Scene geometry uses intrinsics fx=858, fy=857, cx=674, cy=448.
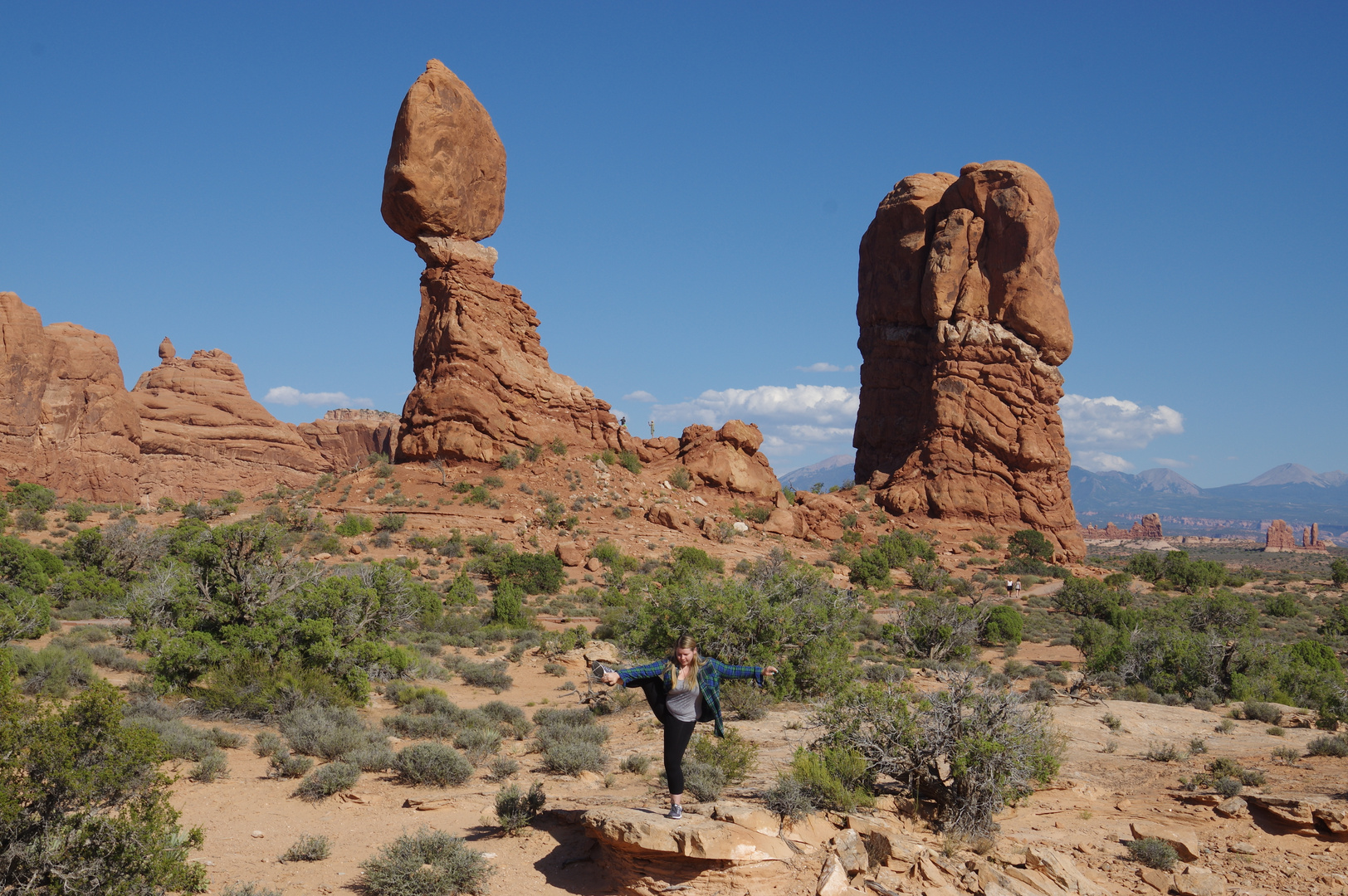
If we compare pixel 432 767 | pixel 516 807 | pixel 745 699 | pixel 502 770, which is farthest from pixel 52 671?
pixel 745 699

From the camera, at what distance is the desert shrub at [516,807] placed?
6844mm

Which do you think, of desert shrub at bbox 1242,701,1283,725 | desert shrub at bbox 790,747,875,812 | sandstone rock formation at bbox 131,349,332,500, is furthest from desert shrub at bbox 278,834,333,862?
sandstone rock formation at bbox 131,349,332,500

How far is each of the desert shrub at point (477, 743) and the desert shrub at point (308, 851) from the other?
2.60m

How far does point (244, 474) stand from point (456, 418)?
30.2m

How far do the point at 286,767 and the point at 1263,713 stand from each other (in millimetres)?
12959

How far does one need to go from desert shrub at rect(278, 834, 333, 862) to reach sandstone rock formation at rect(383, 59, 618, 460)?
952 inches

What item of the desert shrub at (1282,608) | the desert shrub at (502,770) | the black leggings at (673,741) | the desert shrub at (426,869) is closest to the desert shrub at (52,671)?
the desert shrub at (502,770)

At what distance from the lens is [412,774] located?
27.0 ft

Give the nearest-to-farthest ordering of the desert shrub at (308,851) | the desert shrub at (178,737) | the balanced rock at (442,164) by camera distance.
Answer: the desert shrub at (308,851) < the desert shrub at (178,737) < the balanced rock at (442,164)

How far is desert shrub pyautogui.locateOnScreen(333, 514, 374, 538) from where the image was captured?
1017 inches

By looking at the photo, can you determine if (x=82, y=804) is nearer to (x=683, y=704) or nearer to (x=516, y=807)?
(x=516, y=807)

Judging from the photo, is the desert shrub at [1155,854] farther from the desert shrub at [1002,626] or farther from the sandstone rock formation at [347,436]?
the sandstone rock formation at [347,436]

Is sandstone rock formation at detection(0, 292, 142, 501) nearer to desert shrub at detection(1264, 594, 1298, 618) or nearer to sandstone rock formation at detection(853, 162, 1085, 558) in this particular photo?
sandstone rock formation at detection(853, 162, 1085, 558)

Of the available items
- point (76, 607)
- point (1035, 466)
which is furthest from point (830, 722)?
point (1035, 466)
